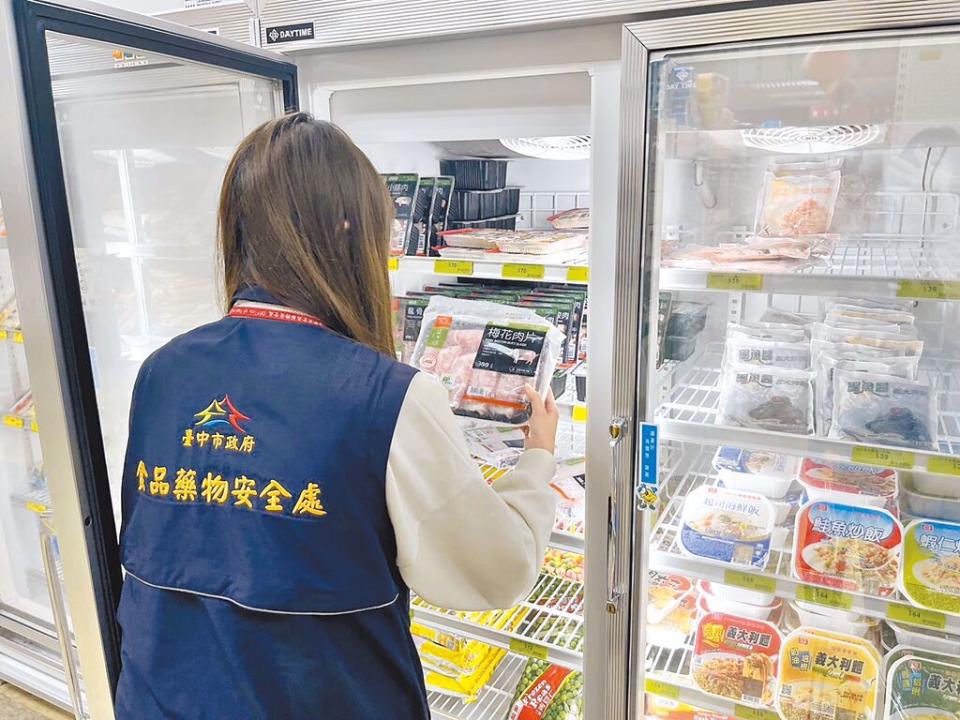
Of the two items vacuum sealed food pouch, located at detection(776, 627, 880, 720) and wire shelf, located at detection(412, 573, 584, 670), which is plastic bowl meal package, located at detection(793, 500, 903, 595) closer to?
vacuum sealed food pouch, located at detection(776, 627, 880, 720)

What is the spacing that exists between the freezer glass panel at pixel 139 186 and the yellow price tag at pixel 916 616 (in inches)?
56.6

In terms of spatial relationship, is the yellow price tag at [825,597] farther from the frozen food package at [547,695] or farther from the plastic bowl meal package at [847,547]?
the frozen food package at [547,695]

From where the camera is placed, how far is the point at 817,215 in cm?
148

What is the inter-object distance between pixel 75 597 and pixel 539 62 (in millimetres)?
1282

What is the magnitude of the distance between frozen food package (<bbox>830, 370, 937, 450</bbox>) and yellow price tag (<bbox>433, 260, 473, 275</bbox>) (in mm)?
791

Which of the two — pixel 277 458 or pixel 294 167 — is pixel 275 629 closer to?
pixel 277 458

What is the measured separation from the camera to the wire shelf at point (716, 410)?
4.30ft

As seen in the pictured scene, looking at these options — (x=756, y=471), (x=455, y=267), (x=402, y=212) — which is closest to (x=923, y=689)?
(x=756, y=471)

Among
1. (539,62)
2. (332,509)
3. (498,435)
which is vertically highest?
(539,62)

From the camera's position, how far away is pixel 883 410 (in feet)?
4.70

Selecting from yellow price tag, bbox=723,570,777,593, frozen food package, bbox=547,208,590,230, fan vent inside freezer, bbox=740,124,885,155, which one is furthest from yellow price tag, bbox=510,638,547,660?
fan vent inside freezer, bbox=740,124,885,155

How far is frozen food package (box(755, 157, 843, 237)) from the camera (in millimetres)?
1450

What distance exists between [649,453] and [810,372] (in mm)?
430

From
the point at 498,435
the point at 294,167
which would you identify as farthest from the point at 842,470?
the point at 294,167
